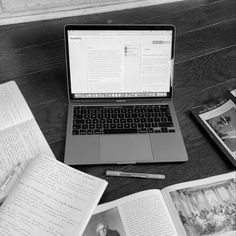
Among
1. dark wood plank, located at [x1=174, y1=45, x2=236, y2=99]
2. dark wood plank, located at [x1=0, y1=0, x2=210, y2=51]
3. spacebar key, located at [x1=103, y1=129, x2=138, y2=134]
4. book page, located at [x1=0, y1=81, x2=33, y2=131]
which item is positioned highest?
dark wood plank, located at [x1=0, y1=0, x2=210, y2=51]

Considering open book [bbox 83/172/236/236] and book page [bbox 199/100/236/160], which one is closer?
open book [bbox 83/172/236/236]

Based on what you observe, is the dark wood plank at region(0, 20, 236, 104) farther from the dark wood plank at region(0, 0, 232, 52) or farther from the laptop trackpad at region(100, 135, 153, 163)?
the laptop trackpad at region(100, 135, 153, 163)

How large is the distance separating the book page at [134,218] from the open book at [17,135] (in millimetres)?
205

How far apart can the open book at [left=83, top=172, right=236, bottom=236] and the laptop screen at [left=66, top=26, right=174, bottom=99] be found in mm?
295

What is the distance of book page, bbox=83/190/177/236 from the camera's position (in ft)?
2.53

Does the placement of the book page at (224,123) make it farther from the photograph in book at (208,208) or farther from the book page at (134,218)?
the book page at (134,218)

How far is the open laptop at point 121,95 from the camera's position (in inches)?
36.4

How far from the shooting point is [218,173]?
0.90 meters

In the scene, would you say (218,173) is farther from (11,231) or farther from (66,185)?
(11,231)

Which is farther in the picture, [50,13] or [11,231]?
[50,13]

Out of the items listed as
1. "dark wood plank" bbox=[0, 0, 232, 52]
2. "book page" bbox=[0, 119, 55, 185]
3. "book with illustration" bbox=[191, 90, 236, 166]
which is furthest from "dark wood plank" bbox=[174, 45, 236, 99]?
"book page" bbox=[0, 119, 55, 185]

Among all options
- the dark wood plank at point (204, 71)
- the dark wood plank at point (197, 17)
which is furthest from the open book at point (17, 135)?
the dark wood plank at point (197, 17)

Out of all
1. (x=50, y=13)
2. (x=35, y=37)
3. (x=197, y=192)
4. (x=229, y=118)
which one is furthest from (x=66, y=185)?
(x=50, y=13)

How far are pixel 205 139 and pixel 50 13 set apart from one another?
1.01 m
